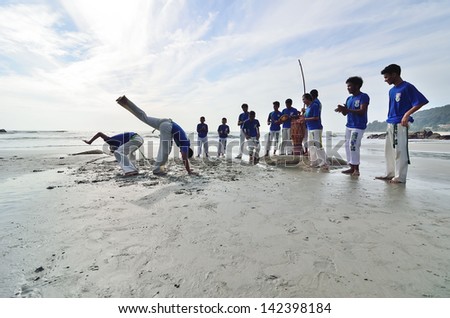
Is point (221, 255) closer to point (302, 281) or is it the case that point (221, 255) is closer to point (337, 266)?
point (302, 281)

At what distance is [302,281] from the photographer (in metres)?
1.48

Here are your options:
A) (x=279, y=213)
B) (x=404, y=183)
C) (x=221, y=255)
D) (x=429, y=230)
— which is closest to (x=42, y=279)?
(x=221, y=255)

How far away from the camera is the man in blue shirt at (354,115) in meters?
4.98

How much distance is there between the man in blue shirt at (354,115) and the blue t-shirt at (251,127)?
399cm

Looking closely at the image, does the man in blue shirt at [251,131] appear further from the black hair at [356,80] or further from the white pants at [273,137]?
the black hair at [356,80]

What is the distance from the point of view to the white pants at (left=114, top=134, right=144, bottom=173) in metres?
5.50

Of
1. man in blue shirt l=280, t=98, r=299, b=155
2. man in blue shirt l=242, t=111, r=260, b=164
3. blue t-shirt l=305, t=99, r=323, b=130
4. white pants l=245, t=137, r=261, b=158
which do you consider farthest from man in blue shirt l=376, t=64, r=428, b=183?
man in blue shirt l=242, t=111, r=260, b=164

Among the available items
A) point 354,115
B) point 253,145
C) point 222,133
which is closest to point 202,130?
point 222,133

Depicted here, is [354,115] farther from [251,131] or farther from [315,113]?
[251,131]

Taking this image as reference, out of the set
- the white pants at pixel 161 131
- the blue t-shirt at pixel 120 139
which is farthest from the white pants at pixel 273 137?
the blue t-shirt at pixel 120 139

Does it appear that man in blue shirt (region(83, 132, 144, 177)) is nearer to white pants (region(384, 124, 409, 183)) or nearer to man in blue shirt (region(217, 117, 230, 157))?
man in blue shirt (region(217, 117, 230, 157))

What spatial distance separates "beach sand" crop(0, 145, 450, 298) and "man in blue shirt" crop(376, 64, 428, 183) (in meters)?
0.61

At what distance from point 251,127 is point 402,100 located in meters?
5.29
